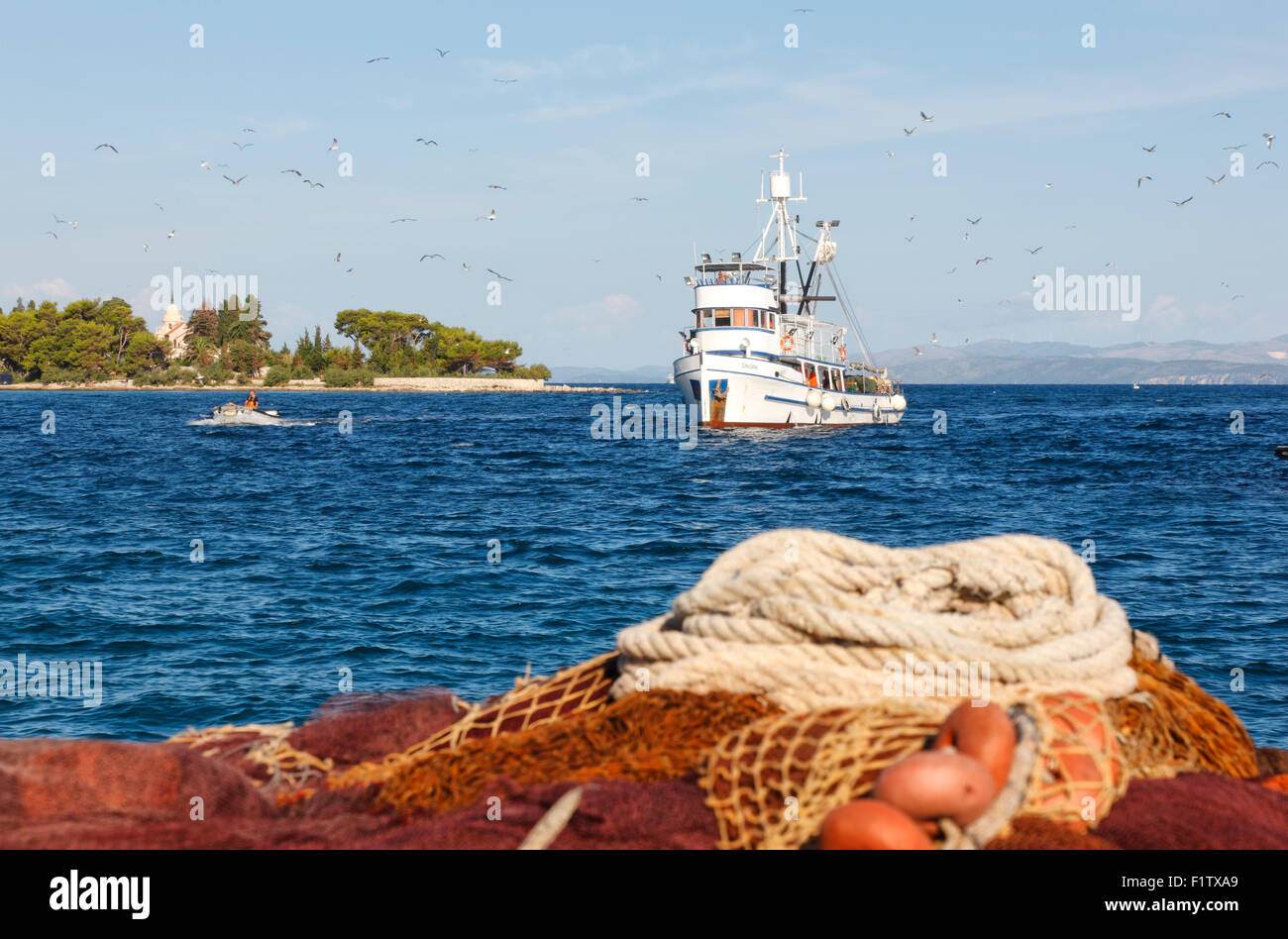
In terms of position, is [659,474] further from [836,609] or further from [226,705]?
[836,609]

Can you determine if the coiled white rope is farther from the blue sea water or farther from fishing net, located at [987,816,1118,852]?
the blue sea water

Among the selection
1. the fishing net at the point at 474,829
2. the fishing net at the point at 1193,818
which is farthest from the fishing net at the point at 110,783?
the fishing net at the point at 1193,818

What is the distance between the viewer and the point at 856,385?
7069cm

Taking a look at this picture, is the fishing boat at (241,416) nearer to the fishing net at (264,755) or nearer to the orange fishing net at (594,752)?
the fishing net at (264,755)

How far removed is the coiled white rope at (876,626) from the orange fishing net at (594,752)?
5.3 inches

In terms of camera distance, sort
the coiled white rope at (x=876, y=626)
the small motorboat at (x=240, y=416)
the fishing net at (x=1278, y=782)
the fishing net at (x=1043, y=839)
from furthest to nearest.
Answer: the small motorboat at (x=240, y=416), the fishing net at (x=1278, y=782), the coiled white rope at (x=876, y=626), the fishing net at (x=1043, y=839)

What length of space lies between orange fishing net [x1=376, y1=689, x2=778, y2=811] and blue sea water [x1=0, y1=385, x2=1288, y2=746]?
7187 mm

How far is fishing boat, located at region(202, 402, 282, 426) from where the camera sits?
62.0 meters

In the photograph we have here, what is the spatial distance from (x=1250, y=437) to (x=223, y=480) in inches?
2013

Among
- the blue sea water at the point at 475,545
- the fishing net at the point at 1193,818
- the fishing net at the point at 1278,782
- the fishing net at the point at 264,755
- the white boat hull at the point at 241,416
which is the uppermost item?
the white boat hull at the point at 241,416

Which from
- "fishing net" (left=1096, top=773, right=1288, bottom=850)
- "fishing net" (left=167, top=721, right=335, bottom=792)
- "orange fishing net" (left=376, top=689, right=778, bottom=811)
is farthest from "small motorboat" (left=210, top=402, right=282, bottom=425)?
"fishing net" (left=1096, top=773, right=1288, bottom=850)

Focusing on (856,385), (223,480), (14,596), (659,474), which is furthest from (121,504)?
(856,385)

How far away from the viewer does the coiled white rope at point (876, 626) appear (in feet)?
12.5

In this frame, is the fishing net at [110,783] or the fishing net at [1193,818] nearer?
the fishing net at [1193,818]
